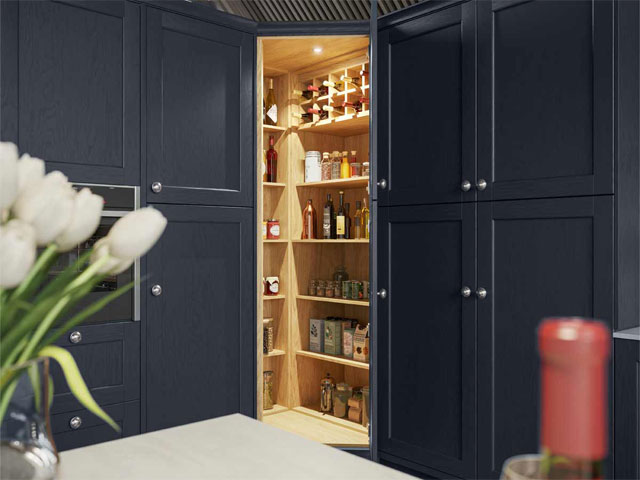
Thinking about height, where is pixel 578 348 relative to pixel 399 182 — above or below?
below

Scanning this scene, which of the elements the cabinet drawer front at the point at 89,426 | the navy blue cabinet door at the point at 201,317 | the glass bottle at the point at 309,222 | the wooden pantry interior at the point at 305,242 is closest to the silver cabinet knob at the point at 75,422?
the cabinet drawer front at the point at 89,426

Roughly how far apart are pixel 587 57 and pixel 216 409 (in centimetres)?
213

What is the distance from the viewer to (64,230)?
0.62 meters

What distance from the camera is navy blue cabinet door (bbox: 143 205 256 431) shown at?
8.51 ft

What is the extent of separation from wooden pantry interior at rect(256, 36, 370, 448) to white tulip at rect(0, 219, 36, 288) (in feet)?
9.39

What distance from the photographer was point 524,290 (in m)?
2.33

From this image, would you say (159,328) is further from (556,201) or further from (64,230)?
(64,230)

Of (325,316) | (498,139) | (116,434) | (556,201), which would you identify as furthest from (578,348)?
(325,316)

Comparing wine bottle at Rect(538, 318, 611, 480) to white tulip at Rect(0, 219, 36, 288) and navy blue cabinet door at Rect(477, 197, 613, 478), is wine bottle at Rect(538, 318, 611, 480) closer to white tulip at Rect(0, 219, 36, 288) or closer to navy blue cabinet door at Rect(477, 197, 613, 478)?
white tulip at Rect(0, 219, 36, 288)

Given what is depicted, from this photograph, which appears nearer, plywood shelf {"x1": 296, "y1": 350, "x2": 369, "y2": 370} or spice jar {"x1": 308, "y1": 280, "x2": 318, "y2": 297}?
plywood shelf {"x1": 296, "y1": 350, "x2": 369, "y2": 370}

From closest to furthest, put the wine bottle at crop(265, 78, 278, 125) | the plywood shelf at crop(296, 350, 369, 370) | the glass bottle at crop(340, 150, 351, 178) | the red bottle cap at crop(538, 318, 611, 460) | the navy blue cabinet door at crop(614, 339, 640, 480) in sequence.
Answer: the red bottle cap at crop(538, 318, 611, 460), the navy blue cabinet door at crop(614, 339, 640, 480), the plywood shelf at crop(296, 350, 369, 370), the glass bottle at crop(340, 150, 351, 178), the wine bottle at crop(265, 78, 278, 125)

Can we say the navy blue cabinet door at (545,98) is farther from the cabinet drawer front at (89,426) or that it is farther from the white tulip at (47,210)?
the white tulip at (47,210)

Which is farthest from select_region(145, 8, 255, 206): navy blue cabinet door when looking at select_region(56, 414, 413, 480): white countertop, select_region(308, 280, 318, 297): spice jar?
select_region(56, 414, 413, 480): white countertop

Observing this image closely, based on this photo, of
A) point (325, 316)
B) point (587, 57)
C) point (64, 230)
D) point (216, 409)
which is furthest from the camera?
point (325, 316)
